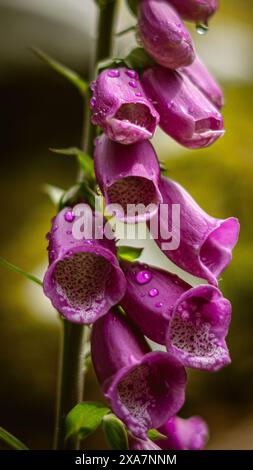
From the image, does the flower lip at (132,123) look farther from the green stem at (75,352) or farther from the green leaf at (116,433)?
the green leaf at (116,433)

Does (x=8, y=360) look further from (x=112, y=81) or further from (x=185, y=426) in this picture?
(x=112, y=81)

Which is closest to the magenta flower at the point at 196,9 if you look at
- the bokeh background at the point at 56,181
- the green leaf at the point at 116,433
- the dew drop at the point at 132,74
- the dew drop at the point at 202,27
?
the dew drop at the point at 202,27

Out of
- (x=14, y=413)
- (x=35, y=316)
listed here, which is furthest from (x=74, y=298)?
(x=14, y=413)

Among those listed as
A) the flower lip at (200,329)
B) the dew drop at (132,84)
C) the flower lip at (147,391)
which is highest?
the dew drop at (132,84)

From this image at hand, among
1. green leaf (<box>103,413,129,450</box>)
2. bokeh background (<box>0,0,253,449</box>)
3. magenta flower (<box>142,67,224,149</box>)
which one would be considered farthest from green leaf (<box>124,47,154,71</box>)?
bokeh background (<box>0,0,253,449</box>)

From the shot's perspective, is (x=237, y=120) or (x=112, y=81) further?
(x=237, y=120)

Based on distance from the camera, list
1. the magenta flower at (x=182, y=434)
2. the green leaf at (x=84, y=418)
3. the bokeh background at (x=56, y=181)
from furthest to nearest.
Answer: the bokeh background at (x=56, y=181) < the magenta flower at (x=182, y=434) < the green leaf at (x=84, y=418)

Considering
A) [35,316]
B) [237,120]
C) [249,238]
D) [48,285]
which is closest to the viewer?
[48,285]

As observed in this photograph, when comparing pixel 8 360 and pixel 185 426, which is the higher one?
pixel 185 426
